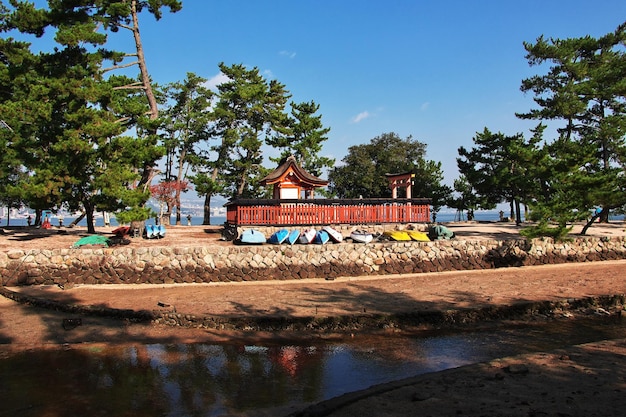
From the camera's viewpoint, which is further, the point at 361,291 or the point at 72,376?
the point at 361,291

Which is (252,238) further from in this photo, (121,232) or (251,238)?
(121,232)

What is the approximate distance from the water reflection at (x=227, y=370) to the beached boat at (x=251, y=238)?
8413 mm

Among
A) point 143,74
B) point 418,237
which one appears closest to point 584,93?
point 418,237

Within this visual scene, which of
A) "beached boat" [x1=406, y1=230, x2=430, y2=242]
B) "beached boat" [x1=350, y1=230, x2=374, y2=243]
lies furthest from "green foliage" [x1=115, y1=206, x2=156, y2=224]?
"beached boat" [x1=406, y1=230, x2=430, y2=242]

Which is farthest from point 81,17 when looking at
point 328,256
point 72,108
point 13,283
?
point 328,256

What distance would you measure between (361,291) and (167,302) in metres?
6.08

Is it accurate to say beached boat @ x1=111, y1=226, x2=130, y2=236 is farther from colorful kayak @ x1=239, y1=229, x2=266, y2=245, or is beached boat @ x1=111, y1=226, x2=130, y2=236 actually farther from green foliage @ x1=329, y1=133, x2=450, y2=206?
green foliage @ x1=329, y1=133, x2=450, y2=206

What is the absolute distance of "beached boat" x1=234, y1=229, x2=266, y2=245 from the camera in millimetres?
17438

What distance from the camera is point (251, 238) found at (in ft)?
57.3

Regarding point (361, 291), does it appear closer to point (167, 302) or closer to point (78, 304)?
point (167, 302)

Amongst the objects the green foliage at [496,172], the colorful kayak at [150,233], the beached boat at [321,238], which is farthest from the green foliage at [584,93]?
the colorful kayak at [150,233]

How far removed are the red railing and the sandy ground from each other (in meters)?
2.38

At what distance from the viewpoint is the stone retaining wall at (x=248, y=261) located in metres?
15.5

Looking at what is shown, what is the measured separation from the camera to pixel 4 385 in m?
6.98
